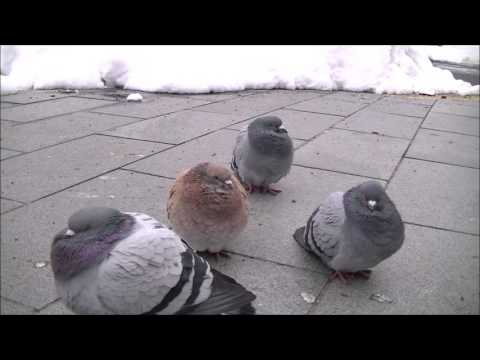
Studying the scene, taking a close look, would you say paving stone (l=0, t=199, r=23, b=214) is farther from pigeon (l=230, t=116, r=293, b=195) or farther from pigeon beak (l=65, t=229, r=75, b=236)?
pigeon (l=230, t=116, r=293, b=195)

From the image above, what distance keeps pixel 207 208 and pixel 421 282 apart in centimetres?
109

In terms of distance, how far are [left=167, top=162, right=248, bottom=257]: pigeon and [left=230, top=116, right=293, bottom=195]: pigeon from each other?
2.79 feet

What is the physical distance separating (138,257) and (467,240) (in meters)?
1.21

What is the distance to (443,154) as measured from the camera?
2.71 metres

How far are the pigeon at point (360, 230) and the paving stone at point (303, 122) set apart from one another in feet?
7.10

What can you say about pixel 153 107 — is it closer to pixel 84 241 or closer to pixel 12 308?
pixel 84 241

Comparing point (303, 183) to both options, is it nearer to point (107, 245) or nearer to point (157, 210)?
point (157, 210)

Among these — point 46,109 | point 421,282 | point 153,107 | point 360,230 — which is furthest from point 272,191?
point 46,109

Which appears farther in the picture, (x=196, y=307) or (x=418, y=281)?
(x=418, y=281)

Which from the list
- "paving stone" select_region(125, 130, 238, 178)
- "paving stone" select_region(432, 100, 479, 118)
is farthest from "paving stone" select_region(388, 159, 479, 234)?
"paving stone" select_region(125, 130, 238, 178)

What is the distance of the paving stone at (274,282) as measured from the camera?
200 cm

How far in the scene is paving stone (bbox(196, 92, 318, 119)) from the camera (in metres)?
4.89
